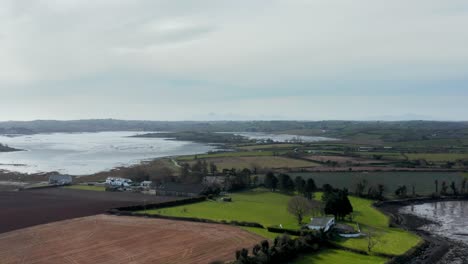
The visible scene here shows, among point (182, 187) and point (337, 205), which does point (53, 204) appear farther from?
point (337, 205)

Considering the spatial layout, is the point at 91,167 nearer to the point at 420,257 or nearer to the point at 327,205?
the point at 327,205

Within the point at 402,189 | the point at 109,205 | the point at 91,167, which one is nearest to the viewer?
the point at 109,205

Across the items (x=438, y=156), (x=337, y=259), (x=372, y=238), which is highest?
(x=438, y=156)

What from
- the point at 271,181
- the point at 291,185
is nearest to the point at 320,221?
the point at 291,185

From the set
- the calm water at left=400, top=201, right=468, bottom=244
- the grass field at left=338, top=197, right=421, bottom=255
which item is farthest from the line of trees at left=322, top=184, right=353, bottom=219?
the calm water at left=400, top=201, right=468, bottom=244

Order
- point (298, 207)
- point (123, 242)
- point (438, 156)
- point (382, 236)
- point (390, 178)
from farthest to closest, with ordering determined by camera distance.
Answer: point (438, 156)
point (390, 178)
point (298, 207)
point (382, 236)
point (123, 242)


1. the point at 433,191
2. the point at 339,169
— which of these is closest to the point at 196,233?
the point at 433,191
